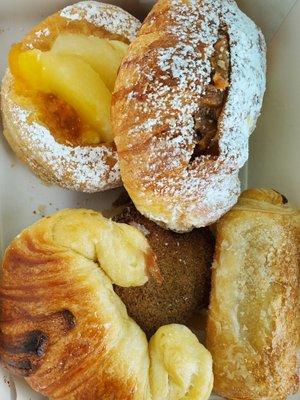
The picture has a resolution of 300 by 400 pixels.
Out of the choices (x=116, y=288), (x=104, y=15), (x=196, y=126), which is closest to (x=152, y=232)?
(x=116, y=288)

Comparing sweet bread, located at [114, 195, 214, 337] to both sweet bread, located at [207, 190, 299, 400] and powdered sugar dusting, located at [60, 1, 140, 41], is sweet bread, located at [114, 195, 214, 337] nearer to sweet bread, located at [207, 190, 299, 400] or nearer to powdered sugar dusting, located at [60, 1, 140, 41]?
sweet bread, located at [207, 190, 299, 400]

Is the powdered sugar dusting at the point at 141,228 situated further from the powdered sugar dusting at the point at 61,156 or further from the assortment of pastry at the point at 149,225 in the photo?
the powdered sugar dusting at the point at 61,156

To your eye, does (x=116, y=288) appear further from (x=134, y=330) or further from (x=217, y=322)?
(x=217, y=322)

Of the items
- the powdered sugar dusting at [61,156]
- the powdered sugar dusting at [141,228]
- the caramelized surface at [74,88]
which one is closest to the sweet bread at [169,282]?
the powdered sugar dusting at [141,228]

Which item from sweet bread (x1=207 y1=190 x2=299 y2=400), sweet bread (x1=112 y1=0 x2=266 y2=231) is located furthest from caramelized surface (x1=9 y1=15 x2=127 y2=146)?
sweet bread (x1=207 y1=190 x2=299 y2=400)

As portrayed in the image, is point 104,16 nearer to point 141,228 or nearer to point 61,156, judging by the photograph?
point 61,156

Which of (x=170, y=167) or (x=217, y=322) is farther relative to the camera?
(x=217, y=322)
